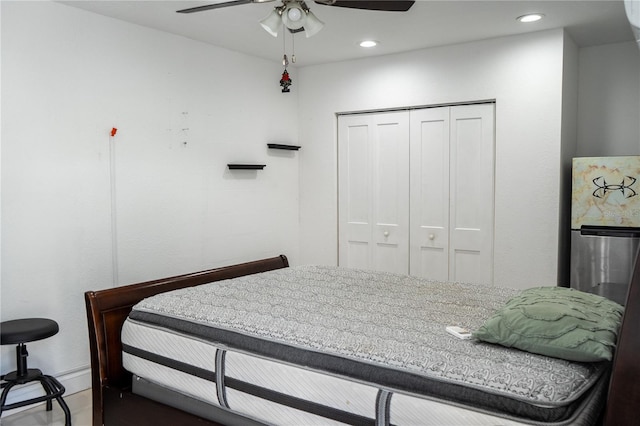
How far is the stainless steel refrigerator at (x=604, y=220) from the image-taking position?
11.6 feet

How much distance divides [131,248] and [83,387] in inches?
38.8

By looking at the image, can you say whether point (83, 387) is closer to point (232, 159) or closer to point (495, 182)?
point (232, 159)

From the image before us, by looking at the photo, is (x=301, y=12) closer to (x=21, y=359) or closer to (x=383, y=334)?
(x=383, y=334)

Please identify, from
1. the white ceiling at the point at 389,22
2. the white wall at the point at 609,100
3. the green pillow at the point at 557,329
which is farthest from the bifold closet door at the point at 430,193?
the green pillow at the point at 557,329

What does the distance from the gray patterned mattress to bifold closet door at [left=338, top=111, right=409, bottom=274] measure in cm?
166

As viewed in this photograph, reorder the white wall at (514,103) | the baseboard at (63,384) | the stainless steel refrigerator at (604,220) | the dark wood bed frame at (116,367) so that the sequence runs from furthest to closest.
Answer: the white wall at (514,103), the stainless steel refrigerator at (604,220), the baseboard at (63,384), the dark wood bed frame at (116,367)

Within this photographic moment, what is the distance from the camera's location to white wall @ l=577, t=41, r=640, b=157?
4082mm

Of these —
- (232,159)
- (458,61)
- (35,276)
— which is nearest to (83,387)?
(35,276)

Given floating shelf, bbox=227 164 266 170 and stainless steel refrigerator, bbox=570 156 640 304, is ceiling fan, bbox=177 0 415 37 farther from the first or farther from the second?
stainless steel refrigerator, bbox=570 156 640 304

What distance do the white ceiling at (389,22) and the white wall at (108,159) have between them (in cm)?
23

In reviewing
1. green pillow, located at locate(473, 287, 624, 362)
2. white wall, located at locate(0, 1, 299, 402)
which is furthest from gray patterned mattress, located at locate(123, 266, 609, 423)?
white wall, located at locate(0, 1, 299, 402)

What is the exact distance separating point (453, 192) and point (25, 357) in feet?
11.0

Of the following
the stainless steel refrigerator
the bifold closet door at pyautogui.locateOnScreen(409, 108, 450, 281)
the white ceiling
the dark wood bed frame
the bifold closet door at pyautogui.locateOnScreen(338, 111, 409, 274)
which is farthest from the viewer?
the bifold closet door at pyautogui.locateOnScreen(338, 111, 409, 274)

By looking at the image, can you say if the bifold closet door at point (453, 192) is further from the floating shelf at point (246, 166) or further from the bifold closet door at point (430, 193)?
the floating shelf at point (246, 166)
